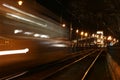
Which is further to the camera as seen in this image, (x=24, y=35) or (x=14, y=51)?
(x=24, y=35)

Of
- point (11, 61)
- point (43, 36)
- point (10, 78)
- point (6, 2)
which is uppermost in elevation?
point (6, 2)

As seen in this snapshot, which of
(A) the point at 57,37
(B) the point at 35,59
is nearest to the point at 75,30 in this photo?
(A) the point at 57,37

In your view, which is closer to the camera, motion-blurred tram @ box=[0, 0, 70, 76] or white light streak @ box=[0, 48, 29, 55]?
white light streak @ box=[0, 48, 29, 55]

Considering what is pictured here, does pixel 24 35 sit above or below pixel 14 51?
above

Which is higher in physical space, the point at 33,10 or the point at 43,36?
the point at 33,10

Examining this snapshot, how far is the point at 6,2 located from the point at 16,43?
1952mm

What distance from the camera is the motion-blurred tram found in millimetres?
12500

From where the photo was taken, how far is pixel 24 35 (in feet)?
48.0

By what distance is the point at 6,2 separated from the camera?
12734 millimetres

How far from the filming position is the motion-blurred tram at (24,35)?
12500 millimetres

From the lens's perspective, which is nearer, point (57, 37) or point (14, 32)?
point (14, 32)

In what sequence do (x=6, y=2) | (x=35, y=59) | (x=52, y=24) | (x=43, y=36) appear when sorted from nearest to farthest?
(x=6, y=2) < (x=35, y=59) < (x=43, y=36) < (x=52, y=24)

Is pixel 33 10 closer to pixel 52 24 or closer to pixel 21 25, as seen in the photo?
pixel 21 25

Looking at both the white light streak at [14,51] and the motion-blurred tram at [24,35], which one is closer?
the white light streak at [14,51]
